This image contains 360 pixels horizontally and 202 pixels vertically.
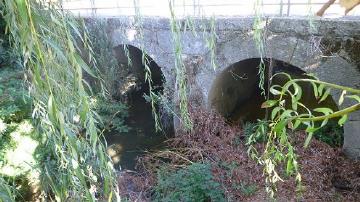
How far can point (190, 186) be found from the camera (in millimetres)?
3885

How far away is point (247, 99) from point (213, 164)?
315 cm

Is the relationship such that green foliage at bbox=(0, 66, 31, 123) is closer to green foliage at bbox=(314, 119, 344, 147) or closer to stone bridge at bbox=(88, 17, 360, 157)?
stone bridge at bbox=(88, 17, 360, 157)

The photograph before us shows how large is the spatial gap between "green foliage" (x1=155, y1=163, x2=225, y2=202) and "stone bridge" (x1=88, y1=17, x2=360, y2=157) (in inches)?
55.7

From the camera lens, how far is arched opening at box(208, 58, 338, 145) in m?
5.72

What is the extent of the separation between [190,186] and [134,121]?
3148 mm

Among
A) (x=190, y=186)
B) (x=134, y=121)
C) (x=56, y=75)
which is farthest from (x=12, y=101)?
(x=56, y=75)

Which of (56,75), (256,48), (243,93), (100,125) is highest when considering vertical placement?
(56,75)

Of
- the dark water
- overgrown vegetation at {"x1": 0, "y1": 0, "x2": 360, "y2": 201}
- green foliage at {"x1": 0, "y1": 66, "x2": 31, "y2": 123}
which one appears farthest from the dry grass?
green foliage at {"x1": 0, "y1": 66, "x2": 31, "y2": 123}

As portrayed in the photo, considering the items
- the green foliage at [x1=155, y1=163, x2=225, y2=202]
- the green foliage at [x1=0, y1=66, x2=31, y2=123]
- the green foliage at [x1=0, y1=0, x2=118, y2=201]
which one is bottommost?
the green foliage at [x1=155, y1=163, x2=225, y2=202]

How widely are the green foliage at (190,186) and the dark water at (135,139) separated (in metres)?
1.38

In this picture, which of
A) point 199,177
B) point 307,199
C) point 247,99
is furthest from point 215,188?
point 247,99

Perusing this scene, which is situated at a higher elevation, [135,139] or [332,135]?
Result: [332,135]

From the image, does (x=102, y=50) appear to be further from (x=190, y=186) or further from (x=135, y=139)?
(x=190, y=186)

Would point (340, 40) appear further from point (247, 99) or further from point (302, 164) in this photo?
point (247, 99)
